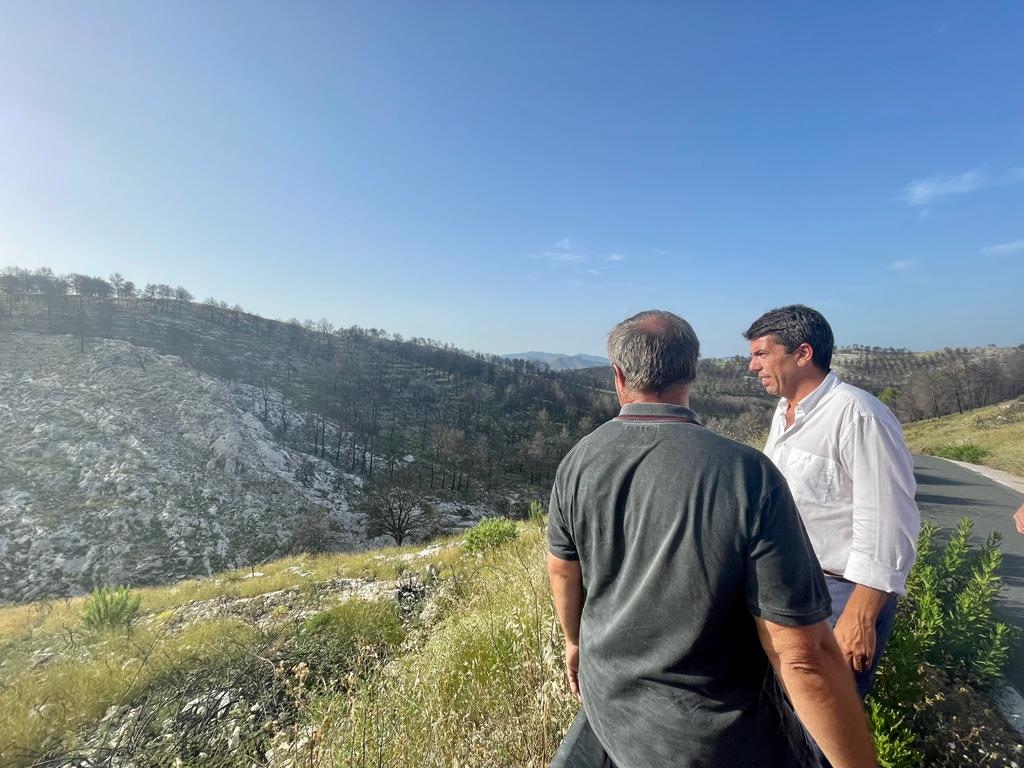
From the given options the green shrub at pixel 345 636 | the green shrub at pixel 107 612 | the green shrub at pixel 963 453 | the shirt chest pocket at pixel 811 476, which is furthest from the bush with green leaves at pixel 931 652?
the green shrub at pixel 963 453

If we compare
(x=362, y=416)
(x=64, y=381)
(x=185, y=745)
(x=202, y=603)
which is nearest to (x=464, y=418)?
(x=362, y=416)

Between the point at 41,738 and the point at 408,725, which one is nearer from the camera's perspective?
the point at 408,725

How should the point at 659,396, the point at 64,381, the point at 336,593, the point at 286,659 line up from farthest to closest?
the point at 64,381 → the point at 336,593 → the point at 286,659 → the point at 659,396

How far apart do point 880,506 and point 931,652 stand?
2083mm

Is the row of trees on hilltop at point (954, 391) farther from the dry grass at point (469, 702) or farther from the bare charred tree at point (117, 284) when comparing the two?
the bare charred tree at point (117, 284)

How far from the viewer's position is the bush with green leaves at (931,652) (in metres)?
2.29

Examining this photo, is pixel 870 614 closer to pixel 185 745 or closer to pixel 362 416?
pixel 185 745

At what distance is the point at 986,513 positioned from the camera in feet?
24.6

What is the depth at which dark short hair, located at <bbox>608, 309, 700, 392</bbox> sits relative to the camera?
5.24 feet

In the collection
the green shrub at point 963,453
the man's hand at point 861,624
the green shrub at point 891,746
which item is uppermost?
the man's hand at point 861,624

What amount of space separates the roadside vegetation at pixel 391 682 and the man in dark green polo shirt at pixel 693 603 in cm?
133

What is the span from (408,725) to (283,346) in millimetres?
114841

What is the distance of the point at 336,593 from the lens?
7.70 metres

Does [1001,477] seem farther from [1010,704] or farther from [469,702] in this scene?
[469,702]
